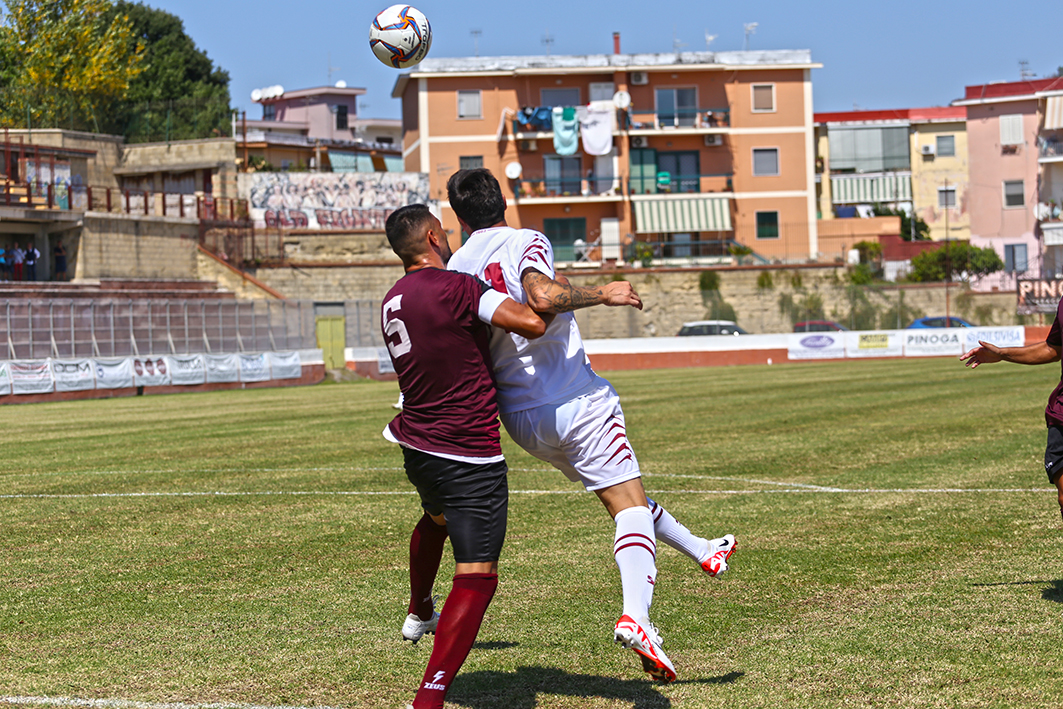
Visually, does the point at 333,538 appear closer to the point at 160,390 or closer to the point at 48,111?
the point at 160,390

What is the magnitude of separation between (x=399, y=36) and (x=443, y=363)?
3841mm

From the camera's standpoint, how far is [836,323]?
52.1 metres

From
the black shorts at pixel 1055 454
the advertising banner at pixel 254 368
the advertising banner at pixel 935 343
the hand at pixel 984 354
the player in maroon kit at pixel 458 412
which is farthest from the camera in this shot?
the advertising banner at pixel 935 343

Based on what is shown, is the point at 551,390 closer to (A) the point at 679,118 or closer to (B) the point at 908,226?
(A) the point at 679,118

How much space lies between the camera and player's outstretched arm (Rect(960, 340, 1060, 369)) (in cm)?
707

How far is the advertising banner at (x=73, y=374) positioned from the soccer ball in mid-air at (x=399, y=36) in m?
30.2

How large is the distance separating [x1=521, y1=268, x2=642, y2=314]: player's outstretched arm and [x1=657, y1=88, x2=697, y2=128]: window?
66779 millimetres

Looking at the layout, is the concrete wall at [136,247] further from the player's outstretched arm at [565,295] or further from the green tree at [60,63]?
the player's outstretched arm at [565,295]

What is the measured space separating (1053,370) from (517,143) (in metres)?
41.5

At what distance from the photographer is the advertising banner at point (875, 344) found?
45.4 metres

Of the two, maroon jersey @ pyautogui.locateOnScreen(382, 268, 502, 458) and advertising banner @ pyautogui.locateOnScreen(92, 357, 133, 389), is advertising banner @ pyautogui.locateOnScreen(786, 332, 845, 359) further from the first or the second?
maroon jersey @ pyautogui.locateOnScreen(382, 268, 502, 458)

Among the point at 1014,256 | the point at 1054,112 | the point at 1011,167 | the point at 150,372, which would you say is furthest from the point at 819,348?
the point at 1011,167

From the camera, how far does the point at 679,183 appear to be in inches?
2756

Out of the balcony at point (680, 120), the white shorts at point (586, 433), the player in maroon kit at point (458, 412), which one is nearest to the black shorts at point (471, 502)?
the player in maroon kit at point (458, 412)
